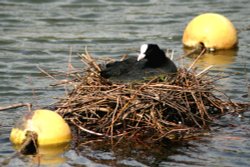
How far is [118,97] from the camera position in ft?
31.9

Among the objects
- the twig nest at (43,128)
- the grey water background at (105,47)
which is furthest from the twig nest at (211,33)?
the twig nest at (43,128)

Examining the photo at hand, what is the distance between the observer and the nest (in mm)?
9695

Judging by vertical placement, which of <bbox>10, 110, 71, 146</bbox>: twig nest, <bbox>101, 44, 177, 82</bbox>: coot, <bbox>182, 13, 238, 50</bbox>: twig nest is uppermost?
<bbox>182, 13, 238, 50</bbox>: twig nest

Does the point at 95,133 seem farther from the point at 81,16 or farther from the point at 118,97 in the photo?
the point at 81,16

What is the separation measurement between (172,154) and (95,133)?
99 centimetres

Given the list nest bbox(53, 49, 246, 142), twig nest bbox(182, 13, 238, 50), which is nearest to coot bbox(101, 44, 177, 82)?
nest bbox(53, 49, 246, 142)

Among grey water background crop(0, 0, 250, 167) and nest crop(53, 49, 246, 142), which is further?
nest crop(53, 49, 246, 142)

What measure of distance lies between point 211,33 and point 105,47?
7.53 feet

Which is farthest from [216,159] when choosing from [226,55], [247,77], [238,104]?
[226,55]

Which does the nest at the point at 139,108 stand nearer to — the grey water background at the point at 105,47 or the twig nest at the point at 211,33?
the grey water background at the point at 105,47

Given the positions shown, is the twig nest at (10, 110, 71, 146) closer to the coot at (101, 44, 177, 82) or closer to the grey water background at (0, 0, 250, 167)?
the grey water background at (0, 0, 250, 167)

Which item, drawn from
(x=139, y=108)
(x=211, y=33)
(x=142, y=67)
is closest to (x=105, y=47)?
(x=211, y=33)

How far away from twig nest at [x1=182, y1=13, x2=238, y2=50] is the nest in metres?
4.41

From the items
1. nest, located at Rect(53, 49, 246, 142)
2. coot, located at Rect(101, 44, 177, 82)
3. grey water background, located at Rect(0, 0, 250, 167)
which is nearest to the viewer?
grey water background, located at Rect(0, 0, 250, 167)
